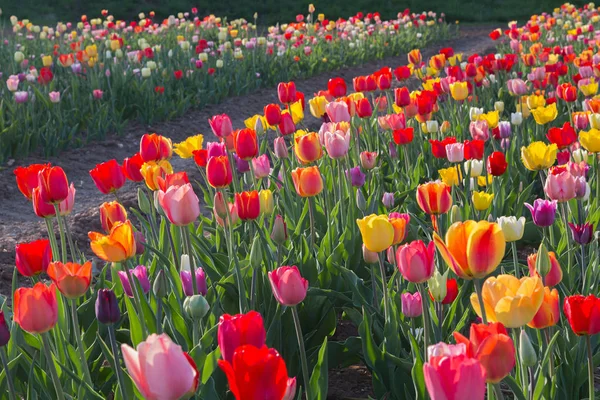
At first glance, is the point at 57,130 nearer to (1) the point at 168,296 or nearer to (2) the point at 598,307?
(1) the point at 168,296

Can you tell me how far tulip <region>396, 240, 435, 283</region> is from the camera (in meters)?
1.41

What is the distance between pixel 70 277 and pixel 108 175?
0.73 meters

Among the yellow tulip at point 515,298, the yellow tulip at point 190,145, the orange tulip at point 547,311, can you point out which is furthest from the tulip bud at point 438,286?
the yellow tulip at point 190,145

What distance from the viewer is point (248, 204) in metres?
1.97

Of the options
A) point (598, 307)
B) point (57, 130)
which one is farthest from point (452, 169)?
point (57, 130)

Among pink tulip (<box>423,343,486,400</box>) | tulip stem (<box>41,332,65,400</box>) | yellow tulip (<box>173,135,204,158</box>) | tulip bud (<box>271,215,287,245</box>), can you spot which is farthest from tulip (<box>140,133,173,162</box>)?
pink tulip (<box>423,343,486,400</box>)

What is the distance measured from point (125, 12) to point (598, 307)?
19.8 metres

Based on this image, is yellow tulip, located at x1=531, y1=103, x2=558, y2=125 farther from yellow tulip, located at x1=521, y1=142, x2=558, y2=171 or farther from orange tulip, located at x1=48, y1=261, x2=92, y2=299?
orange tulip, located at x1=48, y1=261, x2=92, y2=299

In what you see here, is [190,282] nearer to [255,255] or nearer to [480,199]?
[255,255]

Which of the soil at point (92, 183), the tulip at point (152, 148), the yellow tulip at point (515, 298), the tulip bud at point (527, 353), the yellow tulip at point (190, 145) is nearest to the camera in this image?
the yellow tulip at point (515, 298)

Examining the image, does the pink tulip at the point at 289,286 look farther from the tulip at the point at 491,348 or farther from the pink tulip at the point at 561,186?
the pink tulip at the point at 561,186

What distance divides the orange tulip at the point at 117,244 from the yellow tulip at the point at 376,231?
516 mm

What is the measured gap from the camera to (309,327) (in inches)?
85.7

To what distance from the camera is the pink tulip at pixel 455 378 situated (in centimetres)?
83
